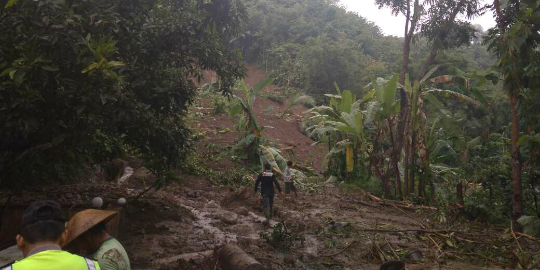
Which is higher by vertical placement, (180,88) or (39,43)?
(39,43)

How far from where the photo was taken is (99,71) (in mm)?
4859

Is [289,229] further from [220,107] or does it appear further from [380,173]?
[220,107]

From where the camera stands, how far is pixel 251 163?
51.0ft

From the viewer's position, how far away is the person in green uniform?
1880 mm

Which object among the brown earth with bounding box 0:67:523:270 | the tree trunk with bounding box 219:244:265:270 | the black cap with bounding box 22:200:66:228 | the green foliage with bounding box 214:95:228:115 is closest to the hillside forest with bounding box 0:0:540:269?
the brown earth with bounding box 0:67:523:270

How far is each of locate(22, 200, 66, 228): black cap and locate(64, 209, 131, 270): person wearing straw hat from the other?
460mm

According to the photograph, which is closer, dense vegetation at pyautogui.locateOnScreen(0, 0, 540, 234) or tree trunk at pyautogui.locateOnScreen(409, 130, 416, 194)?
dense vegetation at pyautogui.locateOnScreen(0, 0, 540, 234)

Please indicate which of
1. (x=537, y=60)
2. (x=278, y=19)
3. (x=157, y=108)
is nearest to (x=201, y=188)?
(x=157, y=108)

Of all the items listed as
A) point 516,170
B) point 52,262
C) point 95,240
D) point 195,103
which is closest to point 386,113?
point 516,170

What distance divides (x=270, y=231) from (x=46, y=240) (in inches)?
273

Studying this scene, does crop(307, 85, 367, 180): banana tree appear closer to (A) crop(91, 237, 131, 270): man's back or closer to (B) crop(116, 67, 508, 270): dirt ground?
(B) crop(116, 67, 508, 270): dirt ground

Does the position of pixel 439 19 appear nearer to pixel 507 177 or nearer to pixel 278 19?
pixel 507 177

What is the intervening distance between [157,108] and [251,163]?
886 cm

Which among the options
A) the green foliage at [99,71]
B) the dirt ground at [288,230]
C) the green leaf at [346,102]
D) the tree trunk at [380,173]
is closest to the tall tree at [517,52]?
the dirt ground at [288,230]
